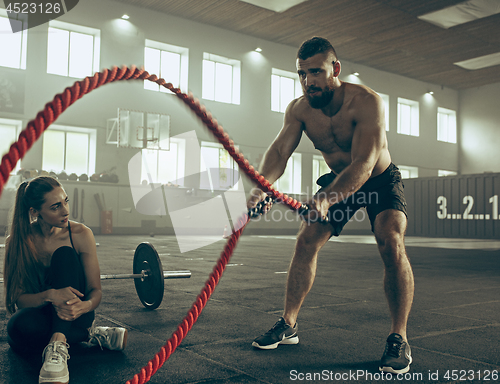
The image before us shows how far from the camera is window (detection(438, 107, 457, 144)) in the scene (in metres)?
19.0

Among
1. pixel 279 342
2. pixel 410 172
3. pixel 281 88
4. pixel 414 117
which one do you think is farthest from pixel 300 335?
pixel 414 117

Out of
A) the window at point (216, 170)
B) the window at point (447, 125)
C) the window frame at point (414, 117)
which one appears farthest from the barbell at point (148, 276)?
the window at point (447, 125)

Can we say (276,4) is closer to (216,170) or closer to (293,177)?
(216,170)

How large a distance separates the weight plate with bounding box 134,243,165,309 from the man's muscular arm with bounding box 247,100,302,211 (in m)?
0.85

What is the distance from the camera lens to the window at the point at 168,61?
12859 millimetres

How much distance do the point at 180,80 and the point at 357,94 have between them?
11.7m

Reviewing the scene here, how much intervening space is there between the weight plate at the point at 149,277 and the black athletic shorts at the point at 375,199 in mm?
1026

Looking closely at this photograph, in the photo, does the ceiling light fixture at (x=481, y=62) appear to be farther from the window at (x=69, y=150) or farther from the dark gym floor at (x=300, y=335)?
the dark gym floor at (x=300, y=335)

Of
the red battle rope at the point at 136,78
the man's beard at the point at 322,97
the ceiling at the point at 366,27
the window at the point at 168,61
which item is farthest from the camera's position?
the window at the point at 168,61

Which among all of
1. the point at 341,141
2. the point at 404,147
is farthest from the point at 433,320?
the point at 404,147

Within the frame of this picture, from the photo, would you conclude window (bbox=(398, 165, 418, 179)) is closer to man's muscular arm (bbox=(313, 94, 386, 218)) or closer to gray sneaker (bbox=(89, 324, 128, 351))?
man's muscular arm (bbox=(313, 94, 386, 218))

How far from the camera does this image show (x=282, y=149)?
2.16 metres

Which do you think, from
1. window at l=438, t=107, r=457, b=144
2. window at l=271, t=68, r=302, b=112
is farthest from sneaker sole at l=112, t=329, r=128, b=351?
window at l=438, t=107, r=457, b=144

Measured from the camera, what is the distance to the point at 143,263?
2711 millimetres
